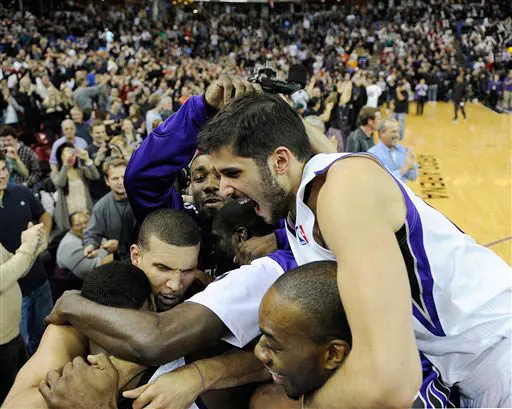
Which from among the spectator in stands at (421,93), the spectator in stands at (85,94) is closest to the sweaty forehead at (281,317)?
the spectator in stands at (85,94)

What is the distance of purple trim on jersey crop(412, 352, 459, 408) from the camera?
1579 mm

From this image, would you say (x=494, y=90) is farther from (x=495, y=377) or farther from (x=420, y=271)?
(x=420, y=271)

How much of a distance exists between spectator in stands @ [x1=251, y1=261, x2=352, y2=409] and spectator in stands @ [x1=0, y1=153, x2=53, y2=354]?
2853 millimetres

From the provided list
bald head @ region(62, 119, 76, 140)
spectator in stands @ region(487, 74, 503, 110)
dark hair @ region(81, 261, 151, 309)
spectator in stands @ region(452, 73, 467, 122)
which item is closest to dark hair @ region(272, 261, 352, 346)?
dark hair @ region(81, 261, 151, 309)

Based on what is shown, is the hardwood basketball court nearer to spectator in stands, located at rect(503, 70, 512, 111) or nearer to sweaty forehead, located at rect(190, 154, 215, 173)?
spectator in stands, located at rect(503, 70, 512, 111)

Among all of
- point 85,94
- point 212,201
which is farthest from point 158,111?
point 212,201

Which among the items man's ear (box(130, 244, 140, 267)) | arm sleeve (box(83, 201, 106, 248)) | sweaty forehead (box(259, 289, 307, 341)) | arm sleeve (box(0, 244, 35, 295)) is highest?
sweaty forehead (box(259, 289, 307, 341))

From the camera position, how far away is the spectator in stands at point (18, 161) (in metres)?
5.35

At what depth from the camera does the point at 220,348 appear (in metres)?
1.69

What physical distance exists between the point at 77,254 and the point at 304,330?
109 inches

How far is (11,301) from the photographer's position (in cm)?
321

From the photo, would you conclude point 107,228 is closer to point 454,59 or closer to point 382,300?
point 382,300

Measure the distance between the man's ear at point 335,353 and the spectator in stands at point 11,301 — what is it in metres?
2.35

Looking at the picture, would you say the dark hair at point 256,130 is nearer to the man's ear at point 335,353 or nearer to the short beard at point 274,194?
the short beard at point 274,194
